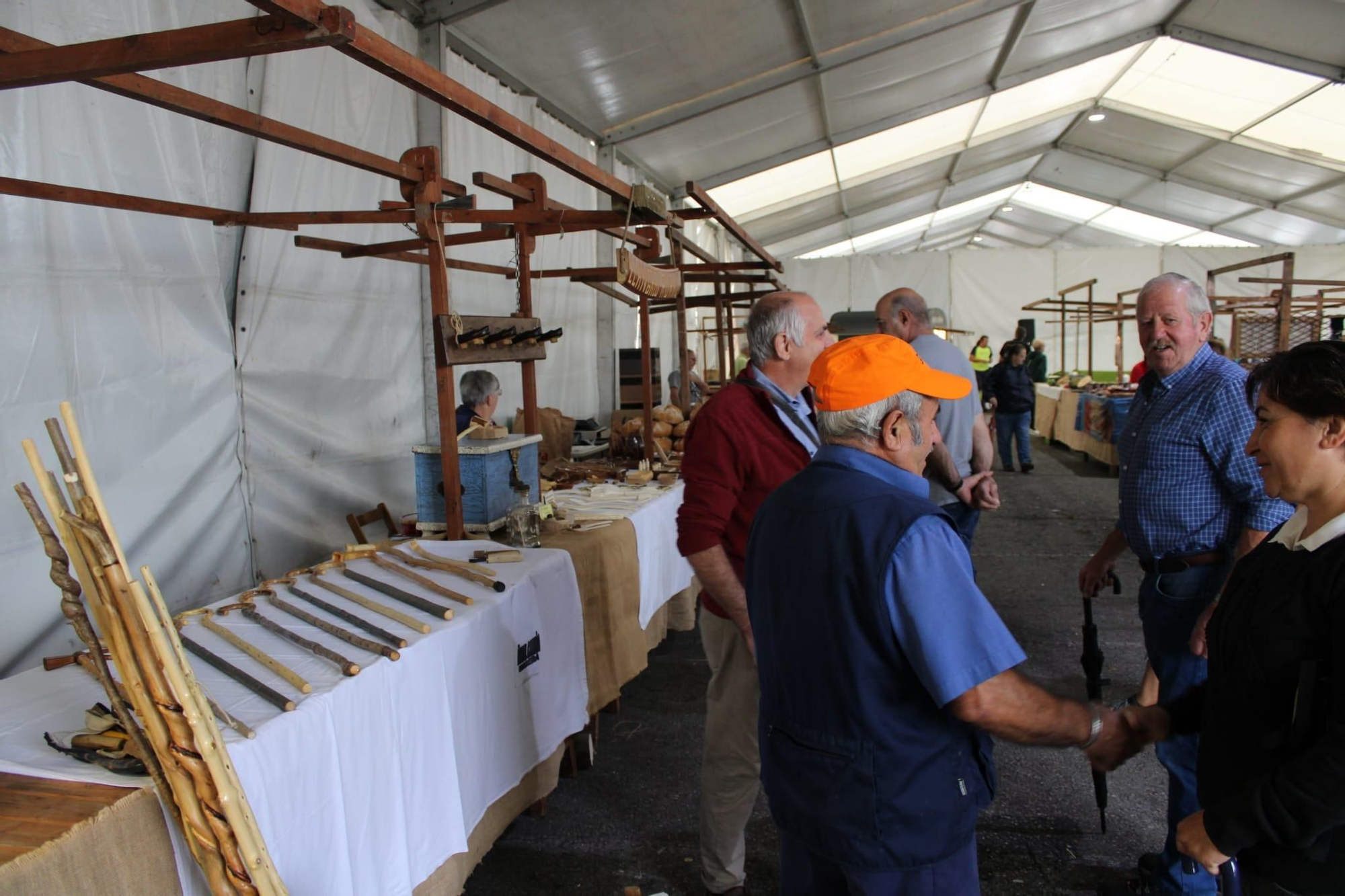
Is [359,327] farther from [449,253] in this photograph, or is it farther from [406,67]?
[406,67]

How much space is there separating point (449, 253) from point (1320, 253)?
21388 mm

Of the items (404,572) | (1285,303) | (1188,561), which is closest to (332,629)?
(404,572)

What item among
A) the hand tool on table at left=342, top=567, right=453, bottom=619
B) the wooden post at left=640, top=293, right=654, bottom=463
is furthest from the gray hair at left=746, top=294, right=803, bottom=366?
the wooden post at left=640, top=293, right=654, bottom=463

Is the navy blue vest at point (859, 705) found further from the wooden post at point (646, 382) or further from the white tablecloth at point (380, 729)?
the wooden post at point (646, 382)

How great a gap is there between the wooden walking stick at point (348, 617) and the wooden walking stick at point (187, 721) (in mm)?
778

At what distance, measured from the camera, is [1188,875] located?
235cm

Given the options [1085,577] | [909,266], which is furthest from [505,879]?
[909,266]

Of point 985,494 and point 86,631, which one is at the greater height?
point 86,631

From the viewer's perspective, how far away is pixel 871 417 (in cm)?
148

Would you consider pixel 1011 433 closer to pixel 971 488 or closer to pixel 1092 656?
pixel 971 488

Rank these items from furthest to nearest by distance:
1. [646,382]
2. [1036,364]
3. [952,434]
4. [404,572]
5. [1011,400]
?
[1036,364] → [1011,400] → [646,382] → [952,434] → [404,572]

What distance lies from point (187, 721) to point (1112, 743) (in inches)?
64.7

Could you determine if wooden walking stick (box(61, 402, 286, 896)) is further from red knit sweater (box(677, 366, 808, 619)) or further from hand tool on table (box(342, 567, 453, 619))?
red knit sweater (box(677, 366, 808, 619))

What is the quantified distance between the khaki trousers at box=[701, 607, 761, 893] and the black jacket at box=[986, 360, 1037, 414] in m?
9.07
